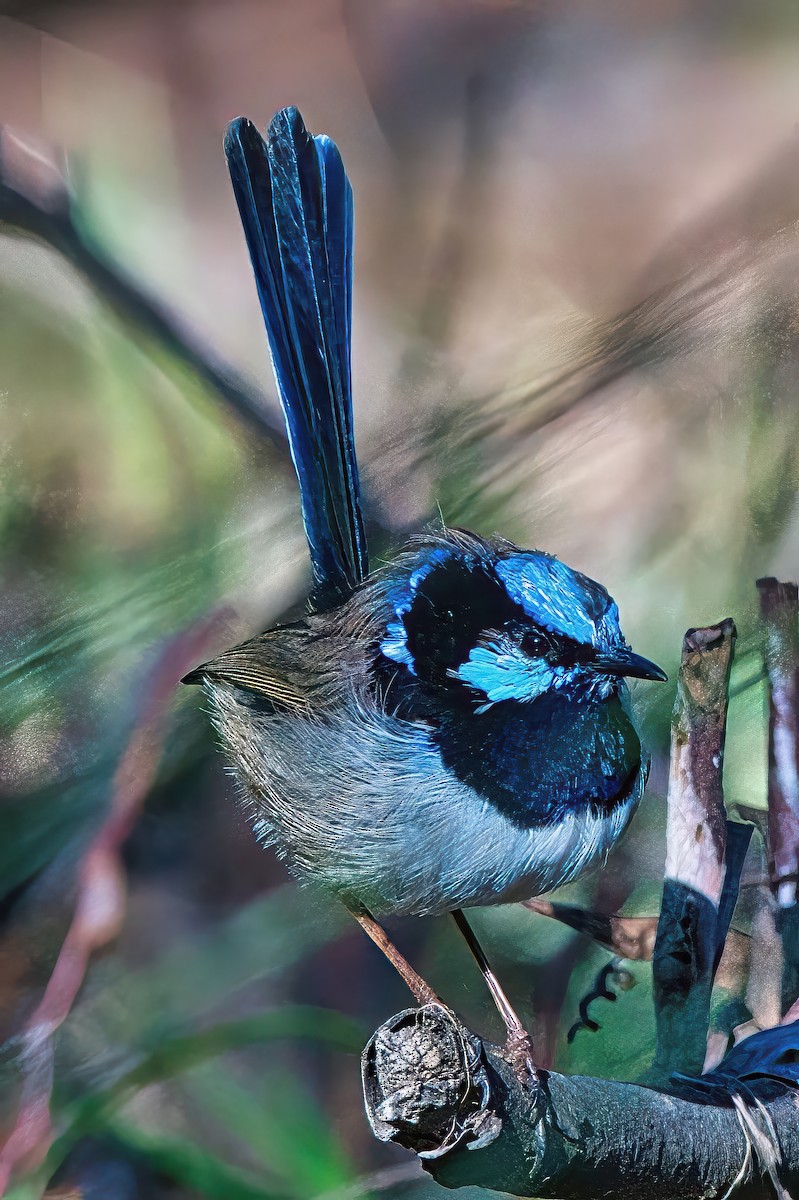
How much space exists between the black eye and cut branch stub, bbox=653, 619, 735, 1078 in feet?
1.04

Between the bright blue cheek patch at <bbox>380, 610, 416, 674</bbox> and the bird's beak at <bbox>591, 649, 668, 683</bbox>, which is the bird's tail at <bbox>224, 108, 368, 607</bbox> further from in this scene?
the bird's beak at <bbox>591, 649, 668, 683</bbox>

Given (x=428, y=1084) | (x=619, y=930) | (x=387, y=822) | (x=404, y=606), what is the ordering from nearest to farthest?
(x=428, y=1084), (x=387, y=822), (x=404, y=606), (x=619, y=930)

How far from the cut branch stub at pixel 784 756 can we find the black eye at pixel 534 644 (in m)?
0.45

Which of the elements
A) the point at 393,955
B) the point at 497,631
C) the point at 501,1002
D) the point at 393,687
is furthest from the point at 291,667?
the point at 501,1002

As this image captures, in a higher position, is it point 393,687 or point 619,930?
point 393,687

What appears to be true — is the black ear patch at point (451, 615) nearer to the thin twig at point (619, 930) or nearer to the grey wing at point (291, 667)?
the grey wing at point (291, 667)

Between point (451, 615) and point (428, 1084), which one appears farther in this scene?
point (451, 615)

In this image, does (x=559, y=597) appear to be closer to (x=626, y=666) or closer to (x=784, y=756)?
(x=626, y=666)

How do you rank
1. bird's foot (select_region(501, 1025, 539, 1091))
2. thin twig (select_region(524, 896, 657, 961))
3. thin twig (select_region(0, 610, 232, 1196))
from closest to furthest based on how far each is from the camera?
bird's foot (select_region(501, 1025, 539, 1091)) < thin twig (select_region(0, 610, 232, 1196)) < thin twig (select_region(524, 896, 657, 961))

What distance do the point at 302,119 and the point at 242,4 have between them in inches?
7.1

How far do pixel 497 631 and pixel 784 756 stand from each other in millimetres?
540

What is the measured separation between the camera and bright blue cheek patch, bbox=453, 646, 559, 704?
1.24m

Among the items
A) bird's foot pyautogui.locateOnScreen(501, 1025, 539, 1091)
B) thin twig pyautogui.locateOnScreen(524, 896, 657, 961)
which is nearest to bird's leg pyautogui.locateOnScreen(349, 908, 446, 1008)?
bird's foot pyautogui.locateOnScreen(501, 1025, 539, 1091)

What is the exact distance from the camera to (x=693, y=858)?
4.76 ft
